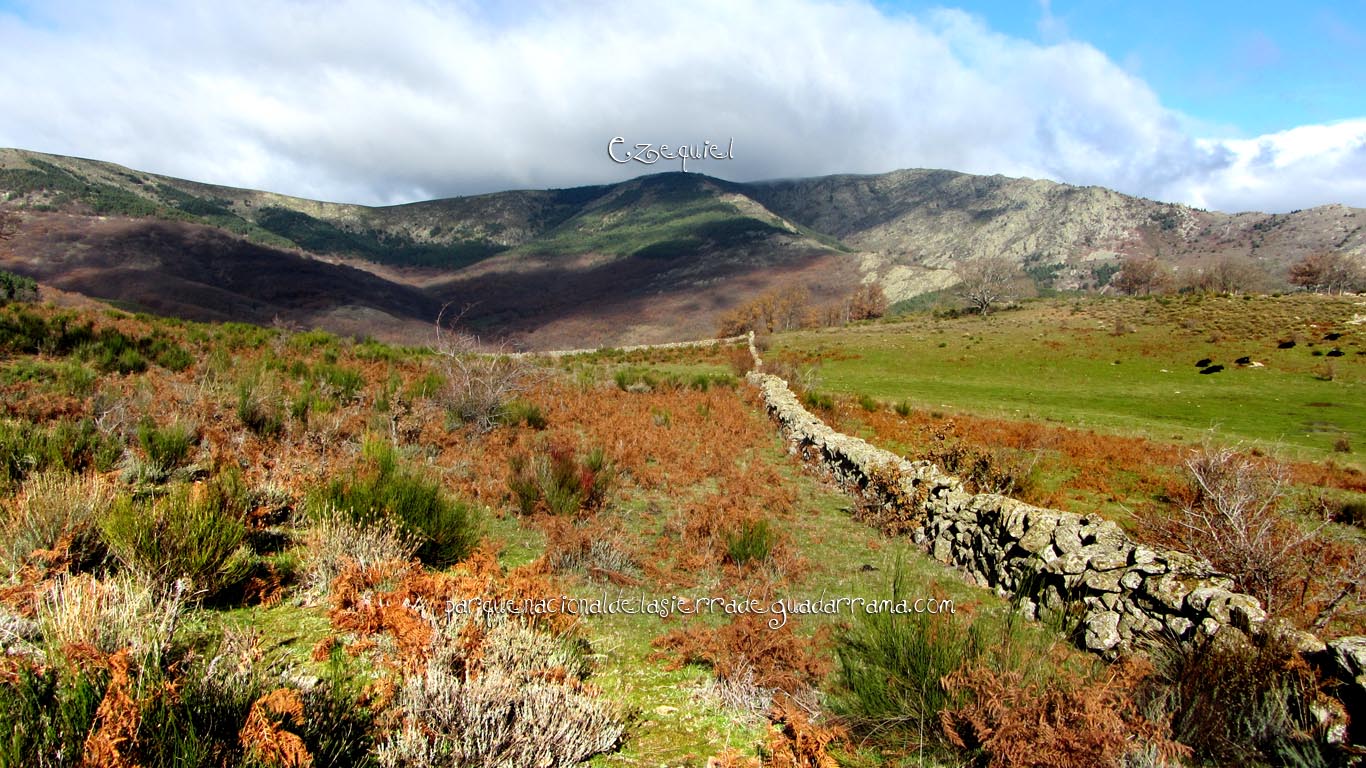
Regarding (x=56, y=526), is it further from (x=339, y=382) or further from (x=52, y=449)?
(x=339, y=382)

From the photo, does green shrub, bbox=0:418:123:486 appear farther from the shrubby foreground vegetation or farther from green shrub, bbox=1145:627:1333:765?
green shrub, bbox=1145:627:1333:765

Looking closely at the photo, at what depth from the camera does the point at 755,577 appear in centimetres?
632

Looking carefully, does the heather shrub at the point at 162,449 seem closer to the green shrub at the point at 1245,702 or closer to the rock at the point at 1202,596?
the green shrub at the point at 1245,702

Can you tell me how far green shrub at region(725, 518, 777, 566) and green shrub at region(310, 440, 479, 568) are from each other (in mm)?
2750

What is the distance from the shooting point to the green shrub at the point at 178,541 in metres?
3.97

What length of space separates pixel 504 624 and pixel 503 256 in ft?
605

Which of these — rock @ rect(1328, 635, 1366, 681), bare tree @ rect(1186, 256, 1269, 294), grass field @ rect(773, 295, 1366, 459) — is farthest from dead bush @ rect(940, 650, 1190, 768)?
bare tree @ rect(1186, 256, 1269, 294)

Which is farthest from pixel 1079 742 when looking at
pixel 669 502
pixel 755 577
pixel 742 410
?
pixel 742 410

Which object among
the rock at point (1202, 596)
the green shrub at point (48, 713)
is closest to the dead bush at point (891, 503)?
the rock at point (1202, 596)

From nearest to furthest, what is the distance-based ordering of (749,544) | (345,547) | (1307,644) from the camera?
1. (1307,644)
2. (345,547)
3. (749,544)

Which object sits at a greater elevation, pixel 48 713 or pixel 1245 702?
pixel 48 713

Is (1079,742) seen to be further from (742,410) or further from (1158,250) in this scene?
(1158,250)

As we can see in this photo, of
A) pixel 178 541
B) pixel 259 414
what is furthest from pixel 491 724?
pixel 259 414

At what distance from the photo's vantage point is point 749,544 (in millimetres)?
6766
